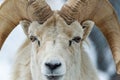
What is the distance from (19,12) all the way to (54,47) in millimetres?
1678

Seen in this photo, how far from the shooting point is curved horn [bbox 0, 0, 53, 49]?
14.9 m

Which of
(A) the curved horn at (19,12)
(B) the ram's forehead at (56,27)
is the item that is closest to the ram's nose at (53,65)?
(B) the ram's forehead at (56,27)

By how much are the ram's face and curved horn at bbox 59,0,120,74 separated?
0.22m

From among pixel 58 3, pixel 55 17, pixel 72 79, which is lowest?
pixel 72 79

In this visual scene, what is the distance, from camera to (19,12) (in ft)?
51.5

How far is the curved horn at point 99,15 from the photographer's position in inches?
590

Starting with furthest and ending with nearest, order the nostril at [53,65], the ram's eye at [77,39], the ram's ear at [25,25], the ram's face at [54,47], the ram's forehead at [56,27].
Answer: the ram's ear at [25,25] < the ram's eye at [77,39] < the ram's forehead at [56,27] < the ram's face at [54,47] < the nostril at [53,65]

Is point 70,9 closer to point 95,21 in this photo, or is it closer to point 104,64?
point 95,21

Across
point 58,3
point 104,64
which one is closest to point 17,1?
point 58,3

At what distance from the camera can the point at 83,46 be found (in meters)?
15.9

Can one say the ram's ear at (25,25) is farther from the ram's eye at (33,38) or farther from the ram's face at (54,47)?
the ram's eye at (33,38)

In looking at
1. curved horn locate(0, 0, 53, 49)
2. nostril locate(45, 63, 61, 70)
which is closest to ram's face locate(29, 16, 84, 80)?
nostril locate(45, 63, 61, 70)

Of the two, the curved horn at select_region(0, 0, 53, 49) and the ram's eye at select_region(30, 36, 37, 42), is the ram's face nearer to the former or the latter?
the ram's eye at select_region(30, 36, 37, 42)

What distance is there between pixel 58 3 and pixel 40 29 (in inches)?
431
